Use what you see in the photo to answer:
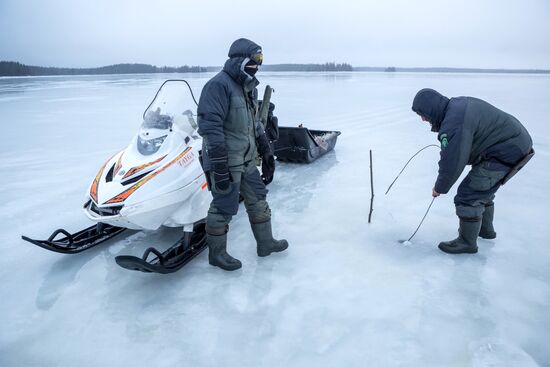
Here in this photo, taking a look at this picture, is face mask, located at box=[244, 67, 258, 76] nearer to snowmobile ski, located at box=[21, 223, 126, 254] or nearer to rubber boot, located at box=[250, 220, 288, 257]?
rubber boot, located at box=[250, 220, 288, 257]

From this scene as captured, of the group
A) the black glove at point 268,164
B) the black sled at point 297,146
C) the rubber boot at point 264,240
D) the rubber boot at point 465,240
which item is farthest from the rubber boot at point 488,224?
the black sled at point 297,146

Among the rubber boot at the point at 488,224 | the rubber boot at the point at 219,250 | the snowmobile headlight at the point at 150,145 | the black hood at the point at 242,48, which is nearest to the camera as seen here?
the black hood at the point at 242,48

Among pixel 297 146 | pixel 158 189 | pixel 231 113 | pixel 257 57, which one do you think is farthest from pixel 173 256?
pixel 297 146

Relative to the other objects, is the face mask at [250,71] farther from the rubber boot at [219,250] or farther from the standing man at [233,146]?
the rubber boot at [219,250]

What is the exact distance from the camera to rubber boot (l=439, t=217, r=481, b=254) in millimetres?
3208

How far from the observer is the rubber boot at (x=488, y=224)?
3490mm

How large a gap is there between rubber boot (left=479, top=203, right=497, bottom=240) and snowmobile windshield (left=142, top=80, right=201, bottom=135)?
3045 mm

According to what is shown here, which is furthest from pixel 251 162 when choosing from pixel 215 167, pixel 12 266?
pixel 12 266

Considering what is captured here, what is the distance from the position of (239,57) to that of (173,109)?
107 centimetres

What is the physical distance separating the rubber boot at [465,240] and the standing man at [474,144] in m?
0.02

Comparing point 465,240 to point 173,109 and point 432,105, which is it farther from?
point 173,109

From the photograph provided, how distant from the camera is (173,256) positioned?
3.20 m

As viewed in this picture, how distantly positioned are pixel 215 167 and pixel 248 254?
43.6 inches

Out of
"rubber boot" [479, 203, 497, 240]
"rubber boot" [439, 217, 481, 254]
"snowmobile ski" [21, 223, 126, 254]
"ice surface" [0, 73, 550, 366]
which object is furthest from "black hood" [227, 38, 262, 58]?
"rubber boot" [479, 203, 497, 240]
